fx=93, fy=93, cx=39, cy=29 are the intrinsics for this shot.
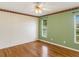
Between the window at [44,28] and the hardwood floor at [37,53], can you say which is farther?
the window at [44,28]

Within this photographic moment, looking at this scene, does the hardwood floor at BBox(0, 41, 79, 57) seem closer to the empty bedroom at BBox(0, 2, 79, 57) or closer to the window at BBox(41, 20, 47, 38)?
the empty bedroom at BBox(0, 2, 79, 57)

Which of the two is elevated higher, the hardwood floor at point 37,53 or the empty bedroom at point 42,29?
the empty bedroom at point 42,29

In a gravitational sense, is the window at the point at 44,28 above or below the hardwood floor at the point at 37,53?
above

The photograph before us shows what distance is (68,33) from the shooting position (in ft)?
16.9

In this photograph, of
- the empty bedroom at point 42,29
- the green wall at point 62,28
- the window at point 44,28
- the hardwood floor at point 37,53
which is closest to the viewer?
the hardwood floor at point 37,53

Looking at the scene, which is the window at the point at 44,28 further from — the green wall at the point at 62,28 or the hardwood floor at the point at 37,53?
the hardwood floor at the point at 37,53

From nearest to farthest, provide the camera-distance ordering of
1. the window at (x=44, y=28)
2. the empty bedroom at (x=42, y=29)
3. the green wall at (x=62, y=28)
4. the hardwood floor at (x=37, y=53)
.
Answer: the hardwood floor at (x=37, y=53) < the empty bedroom at (x=42, y=29) < the green wall at (x=62, y=28) < the window at (x=44, y=28)

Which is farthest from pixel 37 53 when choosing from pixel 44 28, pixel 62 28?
pixel 44 28

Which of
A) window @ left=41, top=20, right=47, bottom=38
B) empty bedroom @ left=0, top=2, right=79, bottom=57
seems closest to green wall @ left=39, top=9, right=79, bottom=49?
empty bedroom @ left=0, top=2, right=79, bottom=57

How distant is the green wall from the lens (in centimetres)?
497

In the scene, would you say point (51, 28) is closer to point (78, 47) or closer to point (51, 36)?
point (51, 36)

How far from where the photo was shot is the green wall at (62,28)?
497 cm

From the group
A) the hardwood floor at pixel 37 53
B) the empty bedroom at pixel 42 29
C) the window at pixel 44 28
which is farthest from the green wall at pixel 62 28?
the hardwood floor at pixel 37 53

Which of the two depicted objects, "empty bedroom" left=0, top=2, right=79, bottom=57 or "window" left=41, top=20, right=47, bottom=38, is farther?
"window" left=41, top=20, right=47, bottom=38
